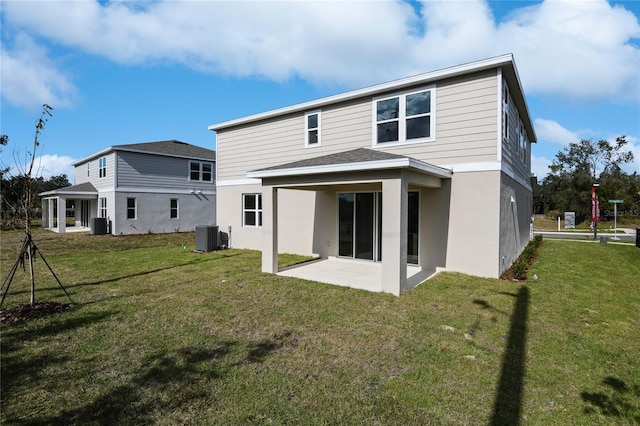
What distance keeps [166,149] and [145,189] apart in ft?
11.3

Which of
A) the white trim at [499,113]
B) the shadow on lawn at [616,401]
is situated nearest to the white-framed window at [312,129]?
the white trim at [499,113]

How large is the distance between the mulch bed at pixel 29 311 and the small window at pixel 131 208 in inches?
679

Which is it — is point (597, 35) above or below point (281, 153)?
above

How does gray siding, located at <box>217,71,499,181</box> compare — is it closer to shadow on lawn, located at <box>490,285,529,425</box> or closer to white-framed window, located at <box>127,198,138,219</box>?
shadow on lawn, located at <box>490,285,529,425</box>

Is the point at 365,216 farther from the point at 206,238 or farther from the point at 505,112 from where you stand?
the point at 206,238

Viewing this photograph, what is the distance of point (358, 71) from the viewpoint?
57.8ft

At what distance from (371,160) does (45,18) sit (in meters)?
8.92

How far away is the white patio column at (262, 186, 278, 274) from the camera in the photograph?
349 inches

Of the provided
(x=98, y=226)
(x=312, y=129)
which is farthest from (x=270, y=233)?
(x=98, y=226)

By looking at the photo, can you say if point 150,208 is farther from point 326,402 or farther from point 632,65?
point 632,65

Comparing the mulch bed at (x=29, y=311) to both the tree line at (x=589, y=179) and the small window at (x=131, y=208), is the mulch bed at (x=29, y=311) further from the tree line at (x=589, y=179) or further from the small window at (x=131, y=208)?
the tree line at (x=589, y=179)

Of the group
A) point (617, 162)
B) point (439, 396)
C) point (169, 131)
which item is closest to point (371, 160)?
point (439, 396)

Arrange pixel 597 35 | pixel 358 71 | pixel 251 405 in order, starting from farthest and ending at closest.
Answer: pixel 358 71 < pixel 597 35 < pixel 251 405

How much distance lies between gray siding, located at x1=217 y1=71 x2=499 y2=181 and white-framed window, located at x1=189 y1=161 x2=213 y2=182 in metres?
10.5
